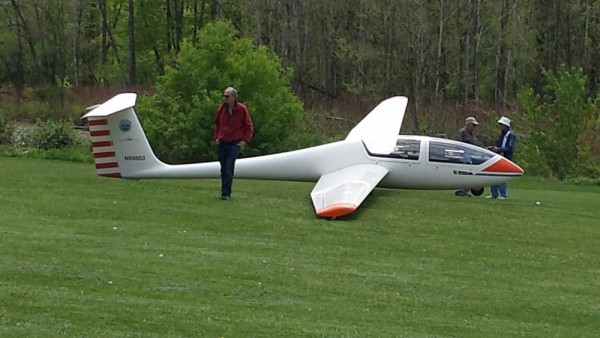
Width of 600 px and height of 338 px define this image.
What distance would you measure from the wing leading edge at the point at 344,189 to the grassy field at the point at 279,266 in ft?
0.80

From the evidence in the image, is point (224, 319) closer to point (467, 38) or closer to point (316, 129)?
point (316, 129)

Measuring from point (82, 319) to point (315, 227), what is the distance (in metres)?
5.96

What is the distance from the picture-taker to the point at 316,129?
29984 millimetres

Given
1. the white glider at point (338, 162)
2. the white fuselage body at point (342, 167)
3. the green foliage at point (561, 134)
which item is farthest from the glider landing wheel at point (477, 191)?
the green foliage at point (561, 134)

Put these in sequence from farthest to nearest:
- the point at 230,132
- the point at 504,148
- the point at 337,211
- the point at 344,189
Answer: the point at 504,148
the point at 230,132
the point at 344,189
the point at 337,211

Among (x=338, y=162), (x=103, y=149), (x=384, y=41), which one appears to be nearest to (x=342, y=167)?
(x=338, y=162)

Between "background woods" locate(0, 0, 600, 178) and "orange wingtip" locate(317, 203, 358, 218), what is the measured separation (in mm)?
Answer: 27516

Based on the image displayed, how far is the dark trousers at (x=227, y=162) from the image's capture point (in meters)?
15.1

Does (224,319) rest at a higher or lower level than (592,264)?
higher

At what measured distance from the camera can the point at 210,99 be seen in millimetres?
23312

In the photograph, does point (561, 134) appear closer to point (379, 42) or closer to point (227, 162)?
point (227, 162)

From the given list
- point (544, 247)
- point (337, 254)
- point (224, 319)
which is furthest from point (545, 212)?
point (224, 319)

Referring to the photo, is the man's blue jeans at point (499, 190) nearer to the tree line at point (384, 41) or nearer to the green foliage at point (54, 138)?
the green foliage at point (54, 138)

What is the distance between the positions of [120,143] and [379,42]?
30.1m
